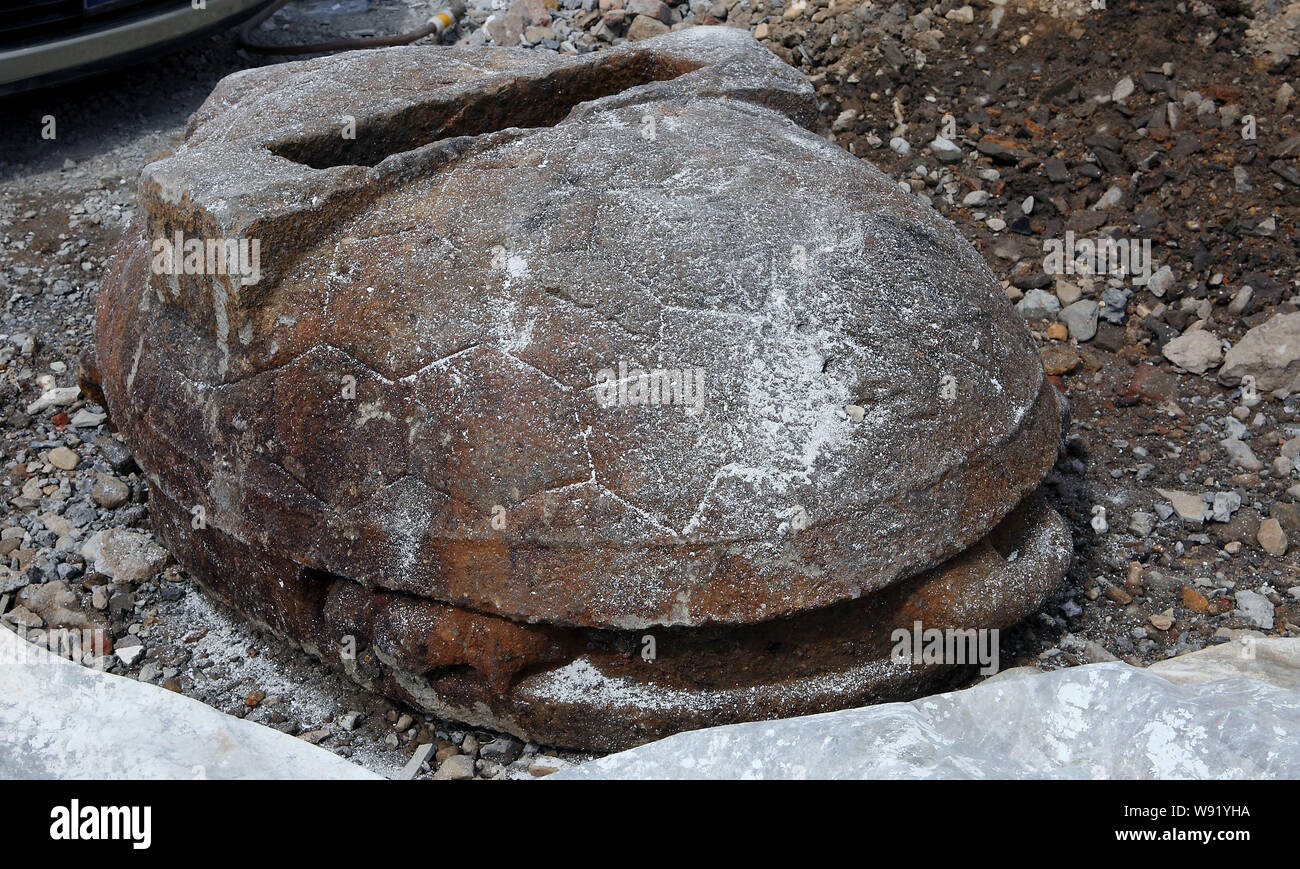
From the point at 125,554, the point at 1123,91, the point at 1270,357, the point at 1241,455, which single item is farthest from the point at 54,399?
the point at 1123,91

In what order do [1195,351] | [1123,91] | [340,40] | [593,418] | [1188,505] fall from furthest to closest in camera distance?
[340,40], [1123,91], [1195,351], [1188,505], [593,418]

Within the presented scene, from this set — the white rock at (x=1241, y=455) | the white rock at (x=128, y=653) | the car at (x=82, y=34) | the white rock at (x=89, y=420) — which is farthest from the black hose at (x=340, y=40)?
the white rock at (x=1241, y=455)

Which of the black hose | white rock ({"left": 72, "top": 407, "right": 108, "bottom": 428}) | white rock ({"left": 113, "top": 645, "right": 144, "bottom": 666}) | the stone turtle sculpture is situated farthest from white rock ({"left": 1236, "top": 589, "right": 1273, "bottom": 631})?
the black hose

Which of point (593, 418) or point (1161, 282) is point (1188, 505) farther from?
point (593, 418)

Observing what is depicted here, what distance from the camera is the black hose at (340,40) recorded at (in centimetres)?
559

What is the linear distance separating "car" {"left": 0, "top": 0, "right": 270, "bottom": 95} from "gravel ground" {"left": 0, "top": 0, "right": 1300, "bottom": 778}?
37cm

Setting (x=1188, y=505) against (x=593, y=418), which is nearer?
(x=593, y=418)

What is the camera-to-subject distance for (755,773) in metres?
2.07

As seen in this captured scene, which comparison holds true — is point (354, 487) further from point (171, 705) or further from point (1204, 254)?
point (1204, 254)

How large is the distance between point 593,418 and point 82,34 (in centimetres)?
347

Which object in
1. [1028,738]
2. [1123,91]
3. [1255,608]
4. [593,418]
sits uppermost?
[593,418]

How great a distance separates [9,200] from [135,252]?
2.15 m

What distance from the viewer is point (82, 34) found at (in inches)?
186

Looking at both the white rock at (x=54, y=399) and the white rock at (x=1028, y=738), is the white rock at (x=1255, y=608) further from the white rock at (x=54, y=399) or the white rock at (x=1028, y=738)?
the white rock at (x=54, y=399)
